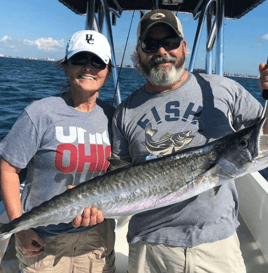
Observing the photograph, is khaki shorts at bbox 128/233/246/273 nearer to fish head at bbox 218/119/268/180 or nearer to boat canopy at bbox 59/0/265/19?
fish head at bbox 218/119/268/180

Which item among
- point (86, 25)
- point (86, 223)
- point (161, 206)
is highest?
point (86, 25)

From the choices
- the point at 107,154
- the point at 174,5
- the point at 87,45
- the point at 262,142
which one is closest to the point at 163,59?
the point at 87,45

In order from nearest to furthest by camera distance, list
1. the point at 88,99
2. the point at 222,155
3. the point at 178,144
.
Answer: the point at 222,155, the point at 178,144, the point at 88,99

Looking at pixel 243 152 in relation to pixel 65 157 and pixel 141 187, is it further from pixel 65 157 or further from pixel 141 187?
pixel 65 157

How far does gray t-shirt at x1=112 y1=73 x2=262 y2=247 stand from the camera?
2.05 metres

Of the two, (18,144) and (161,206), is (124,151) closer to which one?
(161,206)

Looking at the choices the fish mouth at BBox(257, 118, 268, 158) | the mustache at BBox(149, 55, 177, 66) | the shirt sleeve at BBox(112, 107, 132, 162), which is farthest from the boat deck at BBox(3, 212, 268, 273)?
the mustache at BBox(149, 55, 177, 66)

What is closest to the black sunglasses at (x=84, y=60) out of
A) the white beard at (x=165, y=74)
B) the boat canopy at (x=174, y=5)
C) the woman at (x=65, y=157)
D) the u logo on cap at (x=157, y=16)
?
the woman at (x=65, y=157)

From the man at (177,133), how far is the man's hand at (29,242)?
844 mm

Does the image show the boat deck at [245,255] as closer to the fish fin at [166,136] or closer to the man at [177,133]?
the man at [177,133]

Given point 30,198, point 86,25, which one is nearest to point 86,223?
point 30,198

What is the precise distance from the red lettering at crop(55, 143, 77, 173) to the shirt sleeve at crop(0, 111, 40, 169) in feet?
0.81

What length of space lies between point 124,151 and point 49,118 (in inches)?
30.5

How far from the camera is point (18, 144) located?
209cm
